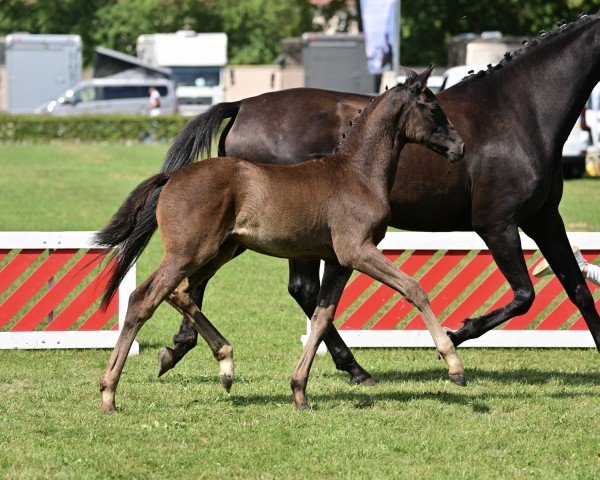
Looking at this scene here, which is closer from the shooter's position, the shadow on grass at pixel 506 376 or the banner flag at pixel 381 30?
the shadow on grass at pixel 506 376

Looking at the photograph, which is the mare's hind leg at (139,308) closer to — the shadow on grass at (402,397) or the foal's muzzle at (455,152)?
the shadow on grass at (402,397)

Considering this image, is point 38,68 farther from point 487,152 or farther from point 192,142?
point 487,152

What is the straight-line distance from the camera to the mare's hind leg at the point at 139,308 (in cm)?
681

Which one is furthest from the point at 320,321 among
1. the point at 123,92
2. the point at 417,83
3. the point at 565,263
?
the point at 123,92

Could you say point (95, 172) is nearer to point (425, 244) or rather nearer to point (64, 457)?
point (425, 244)

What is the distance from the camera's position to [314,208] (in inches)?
276

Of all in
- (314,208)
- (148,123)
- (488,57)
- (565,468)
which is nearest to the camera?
(565,468)

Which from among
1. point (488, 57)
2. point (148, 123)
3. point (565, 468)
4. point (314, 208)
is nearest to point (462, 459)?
point (565, 468)

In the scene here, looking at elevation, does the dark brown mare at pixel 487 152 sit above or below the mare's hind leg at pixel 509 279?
above

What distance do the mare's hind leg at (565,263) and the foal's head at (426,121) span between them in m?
1.47

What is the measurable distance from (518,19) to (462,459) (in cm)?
3805

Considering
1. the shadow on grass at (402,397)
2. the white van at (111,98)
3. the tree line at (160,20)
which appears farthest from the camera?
the tree line at (160,20)

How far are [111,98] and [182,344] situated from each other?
111ft

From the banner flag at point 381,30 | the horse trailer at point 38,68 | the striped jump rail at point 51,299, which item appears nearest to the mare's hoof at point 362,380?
the striped jump rail at point 51,299
